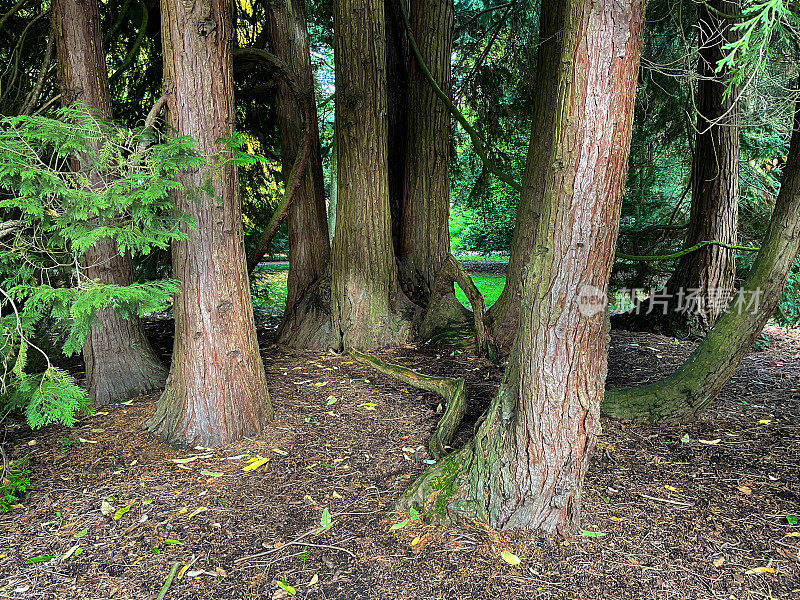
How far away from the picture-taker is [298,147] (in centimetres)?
592

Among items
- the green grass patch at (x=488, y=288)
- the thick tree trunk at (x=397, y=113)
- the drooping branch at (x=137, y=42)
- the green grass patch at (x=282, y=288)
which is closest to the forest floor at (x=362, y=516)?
the thick tree trunk at (x=397, y=113)

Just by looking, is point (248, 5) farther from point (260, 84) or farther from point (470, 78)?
point (470, 78)

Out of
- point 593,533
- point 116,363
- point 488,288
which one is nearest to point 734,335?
point 593,533

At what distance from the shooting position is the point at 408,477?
3.53 m

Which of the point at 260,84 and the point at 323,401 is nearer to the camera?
the point at 323,401

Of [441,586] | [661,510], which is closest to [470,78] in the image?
[661,510]

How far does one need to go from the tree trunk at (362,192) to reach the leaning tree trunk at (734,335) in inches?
95.9

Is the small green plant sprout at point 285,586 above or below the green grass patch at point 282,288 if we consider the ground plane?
below

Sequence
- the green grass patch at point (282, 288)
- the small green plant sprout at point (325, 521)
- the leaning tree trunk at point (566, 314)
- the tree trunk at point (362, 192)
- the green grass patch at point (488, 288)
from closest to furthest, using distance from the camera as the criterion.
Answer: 1. the leaning tree trunk at point (566, 314)
2. the small green plant sprout at point (325, 521)
3. the tree trunk at point (362, 192)
4. the green grass patch at point (282, 288)
5. the green grass patch at point (488, 288)

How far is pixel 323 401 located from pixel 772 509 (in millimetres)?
3060

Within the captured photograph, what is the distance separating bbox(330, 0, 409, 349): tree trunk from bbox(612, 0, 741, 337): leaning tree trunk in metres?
3.20

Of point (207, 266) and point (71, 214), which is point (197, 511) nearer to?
point (207, 266)

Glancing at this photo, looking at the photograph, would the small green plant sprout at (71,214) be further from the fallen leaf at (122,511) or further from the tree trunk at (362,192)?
the tree trunk at (362,192)

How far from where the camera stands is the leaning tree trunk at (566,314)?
2.49 m
